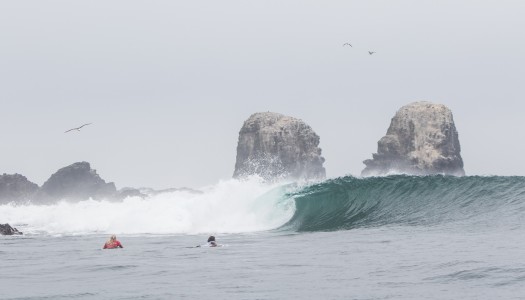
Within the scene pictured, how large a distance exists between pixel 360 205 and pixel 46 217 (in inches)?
1197

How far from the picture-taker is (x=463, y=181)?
144 feet

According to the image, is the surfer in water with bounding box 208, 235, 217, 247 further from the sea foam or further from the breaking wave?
the sea foam

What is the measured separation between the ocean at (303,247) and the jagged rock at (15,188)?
64.0 meters

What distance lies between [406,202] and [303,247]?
15.2 metres

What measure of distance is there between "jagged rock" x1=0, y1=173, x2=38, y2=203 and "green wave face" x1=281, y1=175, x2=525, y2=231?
255 ft

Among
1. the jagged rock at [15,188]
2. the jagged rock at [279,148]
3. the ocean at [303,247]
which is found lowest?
the ocean at [303,247]

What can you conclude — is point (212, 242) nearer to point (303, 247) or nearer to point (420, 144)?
→ point (303, 247)

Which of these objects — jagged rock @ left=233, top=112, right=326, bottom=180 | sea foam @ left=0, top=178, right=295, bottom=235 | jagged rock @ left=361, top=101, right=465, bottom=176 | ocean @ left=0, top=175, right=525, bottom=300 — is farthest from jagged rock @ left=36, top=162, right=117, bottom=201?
sea foam @ left=0, top=178, right=295, bottom=235

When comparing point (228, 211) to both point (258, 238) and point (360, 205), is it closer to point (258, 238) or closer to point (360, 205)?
point (360, 205)

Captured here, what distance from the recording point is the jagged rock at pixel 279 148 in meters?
121

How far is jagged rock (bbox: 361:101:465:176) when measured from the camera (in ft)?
355

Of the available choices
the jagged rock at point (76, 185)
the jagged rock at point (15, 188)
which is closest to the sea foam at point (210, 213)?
the jagged rock at point (15, 188)

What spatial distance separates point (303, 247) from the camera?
90.8 feet

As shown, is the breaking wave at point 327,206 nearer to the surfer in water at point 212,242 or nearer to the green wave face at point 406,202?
the green wave face at point 406,202
